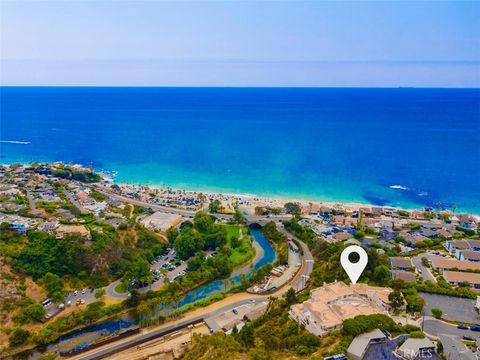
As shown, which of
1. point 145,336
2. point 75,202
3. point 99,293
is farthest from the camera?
point 75,202

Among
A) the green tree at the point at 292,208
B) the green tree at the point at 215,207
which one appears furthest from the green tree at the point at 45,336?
the green tree at the point at 292,208

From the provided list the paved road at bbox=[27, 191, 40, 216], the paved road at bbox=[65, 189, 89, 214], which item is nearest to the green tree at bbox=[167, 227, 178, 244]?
the paved road at bbox=[65, 189, 89, 214]

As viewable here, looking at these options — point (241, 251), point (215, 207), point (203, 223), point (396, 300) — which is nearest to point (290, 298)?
point (396, 300)

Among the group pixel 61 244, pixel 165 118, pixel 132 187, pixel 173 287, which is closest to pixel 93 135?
pixel 165 118

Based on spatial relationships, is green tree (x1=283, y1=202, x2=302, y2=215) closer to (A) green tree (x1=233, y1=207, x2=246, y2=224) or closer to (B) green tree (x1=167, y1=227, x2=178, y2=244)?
(A) green tree (x1=233, y1=207, x2=246, y2=224)

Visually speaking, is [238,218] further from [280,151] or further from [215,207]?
[280,151]

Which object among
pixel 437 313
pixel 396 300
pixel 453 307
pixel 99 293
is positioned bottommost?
pixel 437 313
